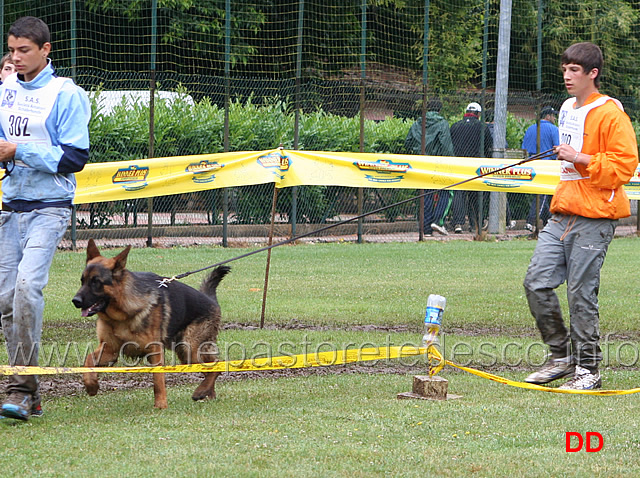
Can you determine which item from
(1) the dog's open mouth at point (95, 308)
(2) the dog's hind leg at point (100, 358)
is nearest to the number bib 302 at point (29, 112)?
(1) the dog's open mouth at point (95, 308)

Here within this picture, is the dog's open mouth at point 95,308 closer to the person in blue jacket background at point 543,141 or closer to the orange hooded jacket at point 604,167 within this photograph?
the orange hooded jacket at point 604,167

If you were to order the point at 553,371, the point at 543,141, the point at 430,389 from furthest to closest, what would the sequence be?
the point at 543,141
the point at 553,371
the point at 430,389

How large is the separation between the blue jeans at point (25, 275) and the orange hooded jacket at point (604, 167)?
3.31 metres

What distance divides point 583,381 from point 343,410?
5.73 feet

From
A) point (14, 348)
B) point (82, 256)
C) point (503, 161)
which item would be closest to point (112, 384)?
point (14, 348)

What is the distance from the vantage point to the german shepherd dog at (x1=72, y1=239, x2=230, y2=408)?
5.21 m

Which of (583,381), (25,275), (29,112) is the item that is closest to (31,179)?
(29,112)

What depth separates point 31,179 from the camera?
201 inches

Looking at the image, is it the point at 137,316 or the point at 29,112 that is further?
the point at 137,316

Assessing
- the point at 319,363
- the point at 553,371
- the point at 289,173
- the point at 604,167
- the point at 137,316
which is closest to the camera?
the point at 137,316

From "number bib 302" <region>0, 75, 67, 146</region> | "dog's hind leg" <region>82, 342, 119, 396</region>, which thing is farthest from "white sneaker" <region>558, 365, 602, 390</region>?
"number bib 302" <region>0, 75, 67, 146</region>

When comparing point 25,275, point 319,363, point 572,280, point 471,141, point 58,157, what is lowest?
point 319,363

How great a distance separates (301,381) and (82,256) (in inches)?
335

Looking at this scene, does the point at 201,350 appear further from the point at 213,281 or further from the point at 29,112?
the point at 29,112
